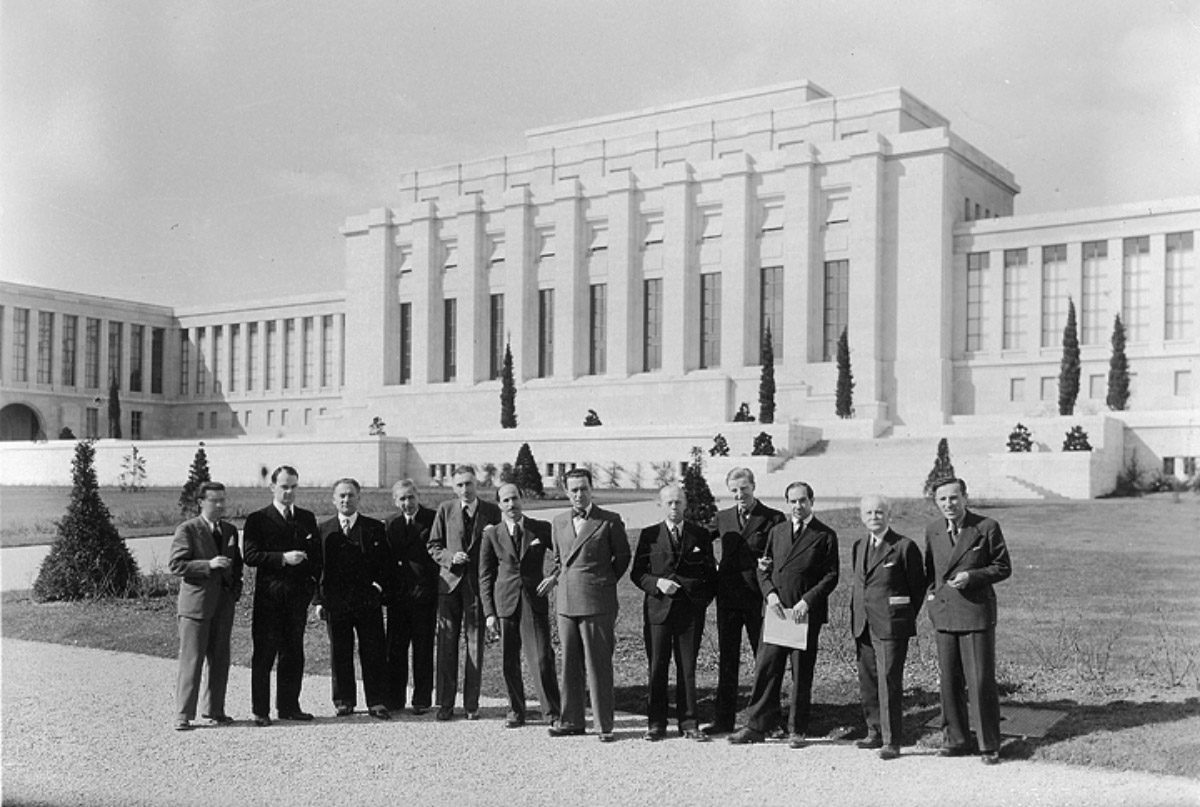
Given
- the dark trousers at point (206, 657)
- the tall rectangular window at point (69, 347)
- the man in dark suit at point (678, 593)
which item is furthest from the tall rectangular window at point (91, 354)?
the man in dark suit at point (678, 593)

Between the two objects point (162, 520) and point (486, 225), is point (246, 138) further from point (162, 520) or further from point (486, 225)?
point (486, 225)

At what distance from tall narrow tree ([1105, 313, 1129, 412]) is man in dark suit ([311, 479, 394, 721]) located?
36024mm

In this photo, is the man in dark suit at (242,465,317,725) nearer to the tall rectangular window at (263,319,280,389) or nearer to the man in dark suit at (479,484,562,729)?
the man in dark suit at (479,484,562,729)

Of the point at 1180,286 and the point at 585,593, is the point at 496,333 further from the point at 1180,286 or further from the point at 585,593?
the point at 585,593

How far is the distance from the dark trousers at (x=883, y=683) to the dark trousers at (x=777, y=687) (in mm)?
376

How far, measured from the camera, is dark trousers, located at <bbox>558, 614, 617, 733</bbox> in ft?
27.2

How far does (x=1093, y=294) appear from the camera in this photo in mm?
43969

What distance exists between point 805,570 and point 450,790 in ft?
9.61

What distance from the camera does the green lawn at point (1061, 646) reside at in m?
7.93

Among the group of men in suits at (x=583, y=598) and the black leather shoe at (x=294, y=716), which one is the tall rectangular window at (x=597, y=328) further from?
the black leather shoe at (x=294, y=716)

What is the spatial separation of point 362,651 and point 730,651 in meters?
2.94

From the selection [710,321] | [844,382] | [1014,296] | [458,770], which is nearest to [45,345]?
[710,321]

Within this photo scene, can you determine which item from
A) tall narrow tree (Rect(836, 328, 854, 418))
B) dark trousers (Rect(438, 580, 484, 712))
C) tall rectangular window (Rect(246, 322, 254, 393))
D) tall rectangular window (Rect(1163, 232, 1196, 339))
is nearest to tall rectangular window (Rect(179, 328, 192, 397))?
tall rectangular window (Rect(246, 322, 254, 393))

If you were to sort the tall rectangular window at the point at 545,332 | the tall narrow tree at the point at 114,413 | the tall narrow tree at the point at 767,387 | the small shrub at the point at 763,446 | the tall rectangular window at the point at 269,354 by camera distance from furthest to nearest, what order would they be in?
the tall rectangular window at the point at 269,354 → the tall narrow tree at the point at 114,413 → the tall rectangular window at the point at 545,332 → the tall narrow tree at the point at 767,387 → the small shrub at the point at 763,446
